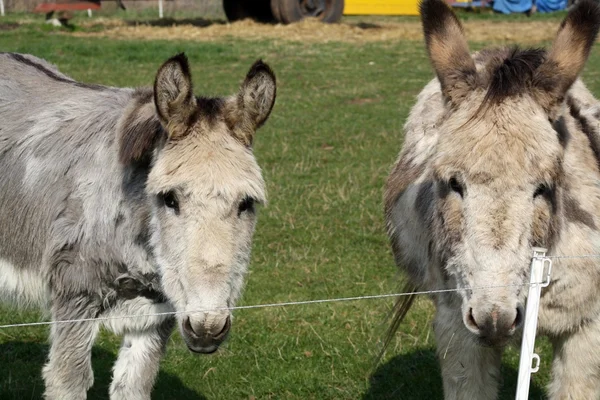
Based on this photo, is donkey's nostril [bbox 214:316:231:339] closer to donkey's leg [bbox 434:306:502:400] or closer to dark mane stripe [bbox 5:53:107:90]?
donkey's leg [bbox 434:306:502:400]

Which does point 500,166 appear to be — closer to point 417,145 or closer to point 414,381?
point 417,145

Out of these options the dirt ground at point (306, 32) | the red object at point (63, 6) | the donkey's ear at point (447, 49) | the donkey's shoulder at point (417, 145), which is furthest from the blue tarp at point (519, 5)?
the donkey's ear at point (447, 49)

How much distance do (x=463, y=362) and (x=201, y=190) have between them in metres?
1.56

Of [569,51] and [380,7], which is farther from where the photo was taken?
[380,7]

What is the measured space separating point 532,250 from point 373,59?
16056mm

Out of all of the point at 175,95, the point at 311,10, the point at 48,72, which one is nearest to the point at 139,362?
the point at 175,95

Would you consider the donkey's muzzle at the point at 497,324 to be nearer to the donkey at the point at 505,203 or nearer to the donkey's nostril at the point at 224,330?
the donkey at the point at 505,203

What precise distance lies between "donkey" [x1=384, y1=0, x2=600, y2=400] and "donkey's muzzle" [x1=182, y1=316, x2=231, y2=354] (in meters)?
0.95

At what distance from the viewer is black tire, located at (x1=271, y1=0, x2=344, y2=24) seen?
24964 mm

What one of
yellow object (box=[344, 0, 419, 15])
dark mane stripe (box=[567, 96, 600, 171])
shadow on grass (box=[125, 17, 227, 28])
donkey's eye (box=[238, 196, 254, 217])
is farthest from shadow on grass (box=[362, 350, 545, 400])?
yellow object (box=[344, 0, 419, 15])

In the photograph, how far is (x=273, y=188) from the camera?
9039 millimetres

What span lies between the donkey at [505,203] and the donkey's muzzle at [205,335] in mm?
947

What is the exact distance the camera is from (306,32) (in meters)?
23.4

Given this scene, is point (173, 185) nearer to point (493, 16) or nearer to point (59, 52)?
point (59, 52)
